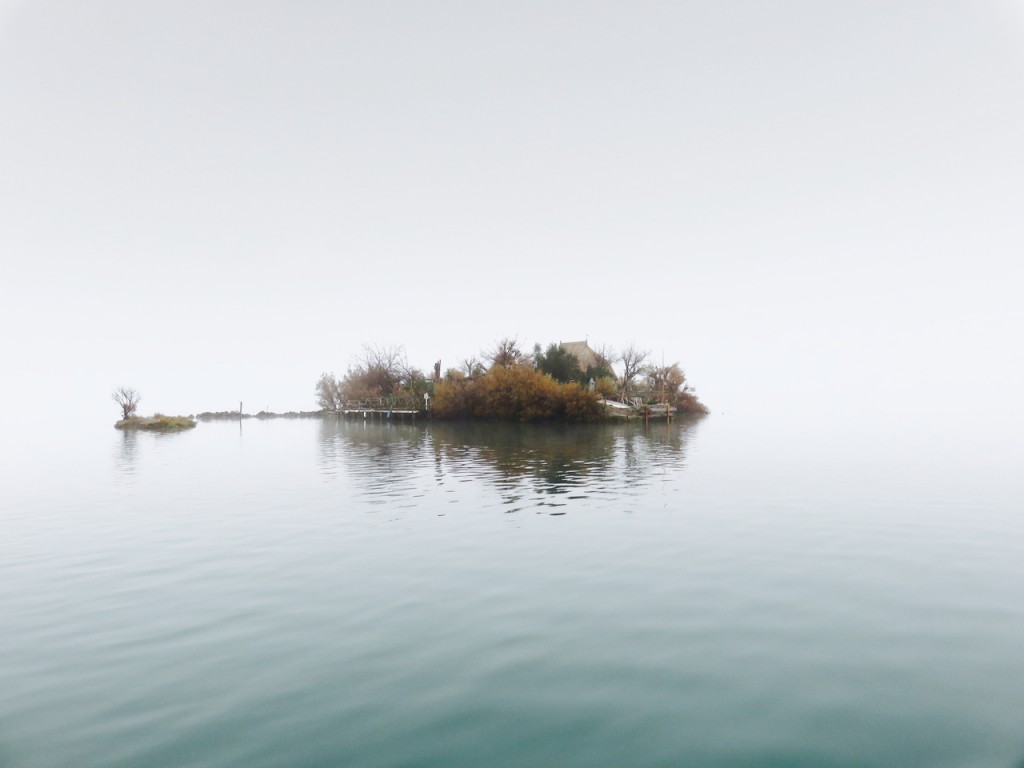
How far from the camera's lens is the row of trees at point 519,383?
79312 mm

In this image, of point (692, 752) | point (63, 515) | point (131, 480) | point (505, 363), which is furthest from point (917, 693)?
point (505, 363)

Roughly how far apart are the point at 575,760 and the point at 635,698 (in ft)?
4.63

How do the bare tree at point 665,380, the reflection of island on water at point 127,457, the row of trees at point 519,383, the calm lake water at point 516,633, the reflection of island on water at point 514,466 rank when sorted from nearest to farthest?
the calm lake water at point 516,633 → the reflection of island on water at point 514,466 → the reflection of island on water at point 127,457 → the row of trees at point 519,383 → the bare tree at point 665,380

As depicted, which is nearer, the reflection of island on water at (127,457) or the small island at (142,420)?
the reflection of island on water at (127,457)

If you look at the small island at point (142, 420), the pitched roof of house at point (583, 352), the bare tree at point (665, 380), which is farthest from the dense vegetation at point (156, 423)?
the bare tree at point (665, 380)

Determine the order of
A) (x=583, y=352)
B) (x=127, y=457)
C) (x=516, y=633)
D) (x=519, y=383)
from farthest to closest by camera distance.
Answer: (x=583, y=352) < (x=519, y=383) < (x=127, y=457) < (x=516, y=633)

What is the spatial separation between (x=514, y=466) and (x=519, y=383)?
49277 mm

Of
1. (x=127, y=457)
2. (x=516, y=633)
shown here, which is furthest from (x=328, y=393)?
(x=516, y=633)

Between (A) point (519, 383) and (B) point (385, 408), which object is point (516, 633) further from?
(B) point (385, 408)

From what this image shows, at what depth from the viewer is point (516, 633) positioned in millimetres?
8539

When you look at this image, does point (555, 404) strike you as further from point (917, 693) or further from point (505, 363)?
point (917, 693)

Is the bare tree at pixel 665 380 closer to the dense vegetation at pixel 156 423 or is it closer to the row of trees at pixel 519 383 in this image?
the row of trees at pixel 519 383

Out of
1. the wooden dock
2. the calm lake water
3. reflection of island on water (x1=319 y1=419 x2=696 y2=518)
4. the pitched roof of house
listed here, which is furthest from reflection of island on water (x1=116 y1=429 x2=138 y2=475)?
the pitched roof of house

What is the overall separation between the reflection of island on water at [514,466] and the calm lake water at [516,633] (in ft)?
8.19
